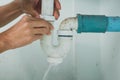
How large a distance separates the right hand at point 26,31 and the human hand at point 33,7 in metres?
0.15

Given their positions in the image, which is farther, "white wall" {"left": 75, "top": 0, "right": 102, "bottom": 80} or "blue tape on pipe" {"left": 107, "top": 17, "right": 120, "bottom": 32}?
"white wall" {"left": 75, "top": 0, "right": 102, "bottom": 80}

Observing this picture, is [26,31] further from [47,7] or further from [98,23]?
[98,23]

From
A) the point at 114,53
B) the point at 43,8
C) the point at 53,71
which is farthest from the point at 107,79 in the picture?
the point at 43,8

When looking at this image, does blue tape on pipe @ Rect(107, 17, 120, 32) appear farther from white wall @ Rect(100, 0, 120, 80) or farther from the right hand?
the right hand

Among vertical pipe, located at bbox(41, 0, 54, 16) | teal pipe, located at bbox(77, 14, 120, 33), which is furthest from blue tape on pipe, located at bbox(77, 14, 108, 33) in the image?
vertical pipe, located at bbox(41, 0, 54, 16)

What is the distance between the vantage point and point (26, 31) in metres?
0.71

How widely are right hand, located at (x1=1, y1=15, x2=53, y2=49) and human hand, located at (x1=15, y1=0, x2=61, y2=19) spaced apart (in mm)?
154

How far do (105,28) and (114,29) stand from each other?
0.10 ft

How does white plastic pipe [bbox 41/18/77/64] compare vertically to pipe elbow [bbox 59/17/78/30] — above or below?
below

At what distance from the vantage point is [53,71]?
1149 millimetres

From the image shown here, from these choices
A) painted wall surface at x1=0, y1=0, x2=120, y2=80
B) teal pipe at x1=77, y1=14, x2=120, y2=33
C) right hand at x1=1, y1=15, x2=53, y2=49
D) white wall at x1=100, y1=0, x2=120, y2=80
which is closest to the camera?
right hand at x1=1, y1=15, x2=53, y2=49

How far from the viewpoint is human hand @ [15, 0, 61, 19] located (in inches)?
34.7

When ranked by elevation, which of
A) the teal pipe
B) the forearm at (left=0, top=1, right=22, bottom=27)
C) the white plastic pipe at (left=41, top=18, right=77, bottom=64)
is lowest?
the white plastic pipe at (left=41, top=18, right=77, bottom=64)

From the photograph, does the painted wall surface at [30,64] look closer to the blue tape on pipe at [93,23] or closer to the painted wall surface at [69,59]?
the painted wall surface at [69,59]
